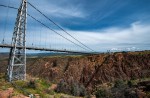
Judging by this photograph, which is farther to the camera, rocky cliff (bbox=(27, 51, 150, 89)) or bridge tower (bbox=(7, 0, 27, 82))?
rocky cliff (bbox=(27, 51, 150, 89))

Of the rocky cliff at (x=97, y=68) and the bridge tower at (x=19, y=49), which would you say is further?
the rocky cliff at (x=97, y=68)

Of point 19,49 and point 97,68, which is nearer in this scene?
point 19,49

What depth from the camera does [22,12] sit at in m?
38.2

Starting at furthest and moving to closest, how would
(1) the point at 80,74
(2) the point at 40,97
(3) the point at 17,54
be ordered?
(1) the point at 80,74
(3) the point at 17,54
(2) the point at 40,97

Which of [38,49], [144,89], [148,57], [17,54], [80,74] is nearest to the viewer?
[144,89]

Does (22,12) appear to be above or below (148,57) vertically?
above

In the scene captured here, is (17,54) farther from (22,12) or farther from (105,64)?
(105,64)

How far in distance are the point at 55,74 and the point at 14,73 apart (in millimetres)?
21809

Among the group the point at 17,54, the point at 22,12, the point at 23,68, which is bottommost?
the point at 23,68

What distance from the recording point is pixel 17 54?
124 feet

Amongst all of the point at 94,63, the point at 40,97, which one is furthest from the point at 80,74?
the point at 40,97

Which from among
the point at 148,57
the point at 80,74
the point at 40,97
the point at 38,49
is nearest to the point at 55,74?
the point at 80,74

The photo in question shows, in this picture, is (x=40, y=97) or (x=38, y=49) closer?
(x=40, y=97)

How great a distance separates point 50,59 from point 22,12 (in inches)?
1264
